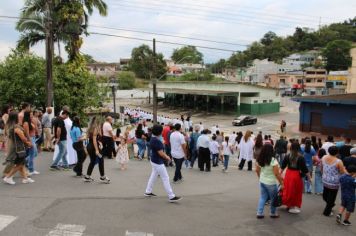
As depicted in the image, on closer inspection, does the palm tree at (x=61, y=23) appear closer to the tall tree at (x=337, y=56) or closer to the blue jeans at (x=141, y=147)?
the blue jeans at (x=141, y=147)

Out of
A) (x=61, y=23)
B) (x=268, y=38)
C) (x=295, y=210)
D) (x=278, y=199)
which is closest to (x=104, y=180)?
(x=278, y=199)

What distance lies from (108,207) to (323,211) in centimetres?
455

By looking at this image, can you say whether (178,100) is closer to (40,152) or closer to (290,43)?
(40,152)

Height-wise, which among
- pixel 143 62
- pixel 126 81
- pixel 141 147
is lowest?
pixel 141 147

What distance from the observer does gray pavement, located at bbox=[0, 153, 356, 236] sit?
6.79 metres

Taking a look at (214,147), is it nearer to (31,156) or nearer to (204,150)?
(204,150)

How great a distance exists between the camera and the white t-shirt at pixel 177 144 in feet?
33.6

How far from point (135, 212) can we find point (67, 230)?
1.46 metres

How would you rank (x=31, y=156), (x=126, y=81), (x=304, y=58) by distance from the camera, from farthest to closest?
(x=304, y=58) < (x=126, y=81) < (x=31, y=156)

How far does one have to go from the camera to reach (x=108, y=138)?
42.4 ft

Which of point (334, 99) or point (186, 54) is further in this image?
point (186, 54)

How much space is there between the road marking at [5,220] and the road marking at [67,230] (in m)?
0.84

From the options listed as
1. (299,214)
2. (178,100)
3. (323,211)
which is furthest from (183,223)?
(178,100)

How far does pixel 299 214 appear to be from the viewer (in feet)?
26.7
